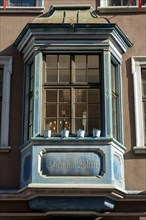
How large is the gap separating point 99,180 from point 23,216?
7.05 feet

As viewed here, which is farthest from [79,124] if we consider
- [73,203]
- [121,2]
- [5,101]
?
[121,2]

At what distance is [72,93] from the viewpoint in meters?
13.3

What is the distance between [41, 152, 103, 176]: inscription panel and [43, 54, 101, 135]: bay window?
2.33ft

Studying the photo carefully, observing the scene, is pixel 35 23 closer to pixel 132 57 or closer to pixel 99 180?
pixel 132 57

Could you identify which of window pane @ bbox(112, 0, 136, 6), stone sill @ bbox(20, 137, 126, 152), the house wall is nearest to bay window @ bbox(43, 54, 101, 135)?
stone sill @ bbox(20, 137, 126, 152)

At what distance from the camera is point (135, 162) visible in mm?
13352

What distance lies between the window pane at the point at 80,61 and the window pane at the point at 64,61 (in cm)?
20

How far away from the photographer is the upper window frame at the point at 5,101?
533 inches

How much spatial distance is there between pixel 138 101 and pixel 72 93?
70.6 inches

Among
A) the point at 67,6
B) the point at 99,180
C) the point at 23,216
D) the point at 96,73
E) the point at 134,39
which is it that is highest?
the point at 67,6

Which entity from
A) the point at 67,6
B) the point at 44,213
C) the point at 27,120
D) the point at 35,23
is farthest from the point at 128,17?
the point at 44,213

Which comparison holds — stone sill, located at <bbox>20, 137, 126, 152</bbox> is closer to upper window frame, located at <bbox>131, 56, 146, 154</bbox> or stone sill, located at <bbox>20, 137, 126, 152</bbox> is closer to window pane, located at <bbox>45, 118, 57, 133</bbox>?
window pane, located at <bbox>45, 118, 57, 133</bbox>

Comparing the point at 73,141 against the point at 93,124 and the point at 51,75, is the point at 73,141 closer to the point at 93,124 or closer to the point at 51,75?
the point at 93,124

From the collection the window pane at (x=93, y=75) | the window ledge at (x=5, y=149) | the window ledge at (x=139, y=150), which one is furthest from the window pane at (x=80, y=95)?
the window ledge at (x=5, y=149)
